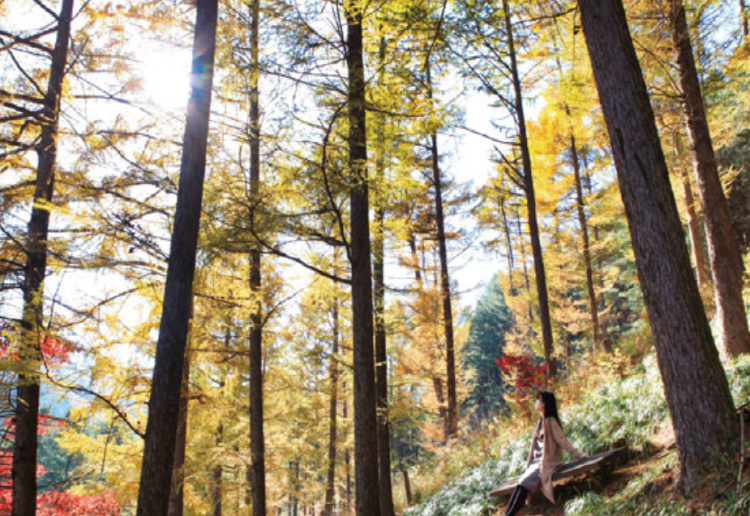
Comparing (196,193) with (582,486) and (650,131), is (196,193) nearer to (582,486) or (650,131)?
(650,131)

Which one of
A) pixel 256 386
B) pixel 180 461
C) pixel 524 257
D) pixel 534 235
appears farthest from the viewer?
pixel 524 257

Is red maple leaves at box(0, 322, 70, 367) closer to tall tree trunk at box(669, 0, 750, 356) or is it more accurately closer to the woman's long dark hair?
the woman's long dark hair

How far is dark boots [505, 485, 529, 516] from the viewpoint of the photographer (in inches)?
228

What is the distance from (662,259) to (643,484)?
2.39m

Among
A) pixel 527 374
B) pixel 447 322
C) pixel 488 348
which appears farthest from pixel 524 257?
pixel 488 348

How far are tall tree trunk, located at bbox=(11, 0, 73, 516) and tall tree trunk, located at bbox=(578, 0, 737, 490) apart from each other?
7.04m

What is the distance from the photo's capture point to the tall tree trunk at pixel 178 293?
4.66 metres

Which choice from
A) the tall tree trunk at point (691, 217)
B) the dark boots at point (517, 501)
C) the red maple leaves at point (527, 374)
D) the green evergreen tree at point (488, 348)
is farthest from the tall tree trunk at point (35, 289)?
the green evergreen tree at point (488, 348)

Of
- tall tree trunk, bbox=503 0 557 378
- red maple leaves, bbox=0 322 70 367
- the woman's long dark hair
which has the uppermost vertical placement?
tall tree trunk, bbox=503 0 557 378

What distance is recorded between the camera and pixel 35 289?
6941 mm

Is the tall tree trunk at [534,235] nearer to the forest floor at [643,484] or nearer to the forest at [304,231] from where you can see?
the forest at [304,231]

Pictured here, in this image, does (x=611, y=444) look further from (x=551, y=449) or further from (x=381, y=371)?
(x=381, y=371)

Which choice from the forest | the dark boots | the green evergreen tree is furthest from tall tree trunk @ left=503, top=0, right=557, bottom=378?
the green evergreen tree

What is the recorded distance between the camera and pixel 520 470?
288 inches
